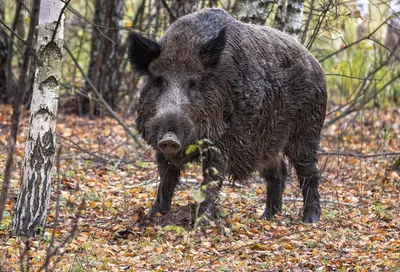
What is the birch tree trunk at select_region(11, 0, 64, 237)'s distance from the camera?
541 cm

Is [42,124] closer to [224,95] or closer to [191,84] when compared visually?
[191,84]

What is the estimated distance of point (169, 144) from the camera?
5793 mm

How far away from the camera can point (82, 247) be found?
17.4ft

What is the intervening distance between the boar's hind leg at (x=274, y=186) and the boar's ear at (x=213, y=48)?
1.85 meters

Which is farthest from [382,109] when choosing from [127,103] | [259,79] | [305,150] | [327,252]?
[327,252]

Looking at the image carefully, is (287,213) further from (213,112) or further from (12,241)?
(12,241)

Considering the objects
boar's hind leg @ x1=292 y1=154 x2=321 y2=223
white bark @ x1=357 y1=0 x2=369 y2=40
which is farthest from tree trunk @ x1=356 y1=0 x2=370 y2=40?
boar's hind leg @ x1=292 y1=154 x2=321 y2=223

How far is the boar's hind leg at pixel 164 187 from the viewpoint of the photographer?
662 cm

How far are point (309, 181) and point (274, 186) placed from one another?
1.35 ft

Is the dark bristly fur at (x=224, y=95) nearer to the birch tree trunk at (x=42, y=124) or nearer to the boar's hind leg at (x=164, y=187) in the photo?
the boar's hind leg at (x=164, y=187)

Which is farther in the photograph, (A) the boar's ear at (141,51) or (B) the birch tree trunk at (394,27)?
(B) the birch tree trunk at (394,27)

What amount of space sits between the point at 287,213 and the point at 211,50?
247 centimetres

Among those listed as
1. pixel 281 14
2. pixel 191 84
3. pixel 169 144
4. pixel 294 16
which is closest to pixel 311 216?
pixel 191 84

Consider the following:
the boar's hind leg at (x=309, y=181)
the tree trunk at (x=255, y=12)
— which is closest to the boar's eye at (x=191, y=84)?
the boar's hind leg at (x=309, y=181)
